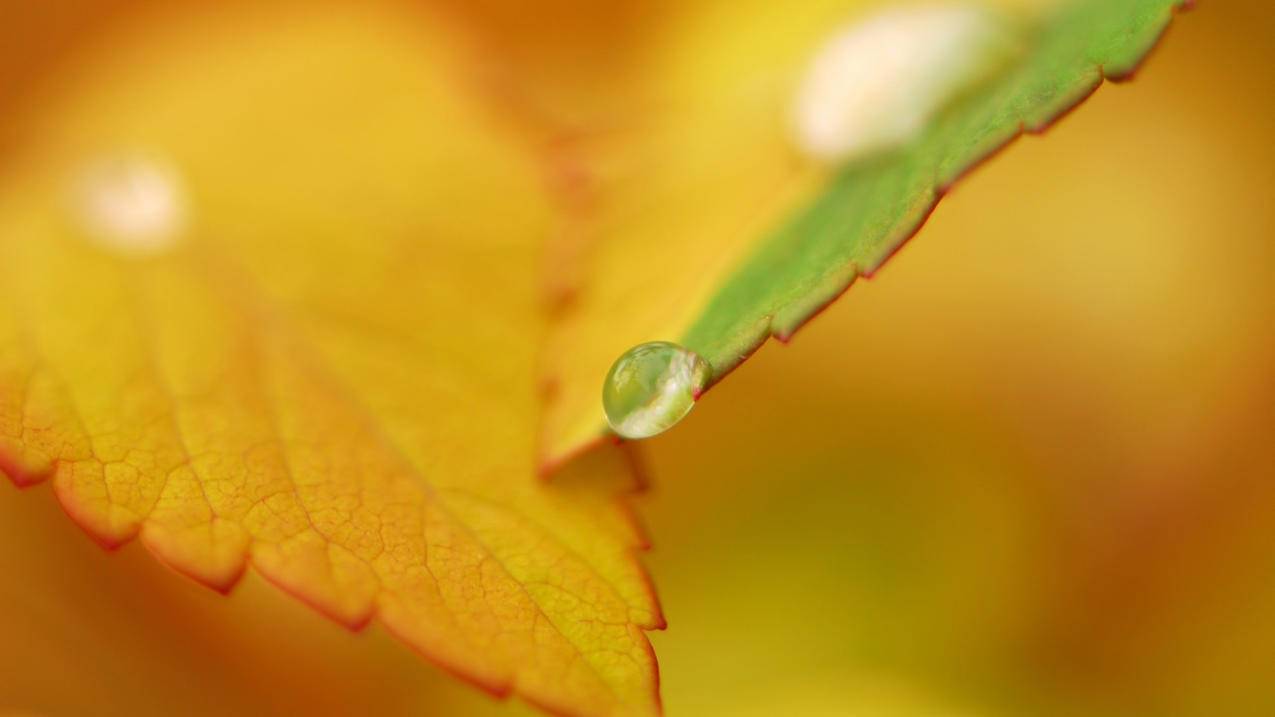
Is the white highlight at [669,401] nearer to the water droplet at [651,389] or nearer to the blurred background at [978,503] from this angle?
the water droplet at [651,389]

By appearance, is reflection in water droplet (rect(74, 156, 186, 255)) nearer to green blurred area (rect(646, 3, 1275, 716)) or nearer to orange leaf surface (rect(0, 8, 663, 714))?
orange leaf surface (rect(0, 8, 663, 714))

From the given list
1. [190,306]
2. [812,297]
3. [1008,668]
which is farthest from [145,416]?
[1008,668]

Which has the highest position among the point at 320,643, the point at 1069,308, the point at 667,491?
the point at 1069,308

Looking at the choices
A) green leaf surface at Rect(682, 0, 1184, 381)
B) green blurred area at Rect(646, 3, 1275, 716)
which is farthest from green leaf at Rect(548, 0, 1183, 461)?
green blurred area at Rect(646, 3, 1275, 716)

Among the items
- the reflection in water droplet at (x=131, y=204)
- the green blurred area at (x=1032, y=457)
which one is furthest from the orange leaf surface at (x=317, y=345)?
the green blurred area at (x=1032, y=457)

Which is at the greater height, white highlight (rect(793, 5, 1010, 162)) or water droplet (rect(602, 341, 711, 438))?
white highlight (rect(793, 5, 1010, 162))

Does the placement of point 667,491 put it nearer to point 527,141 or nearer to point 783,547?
point 783,547
